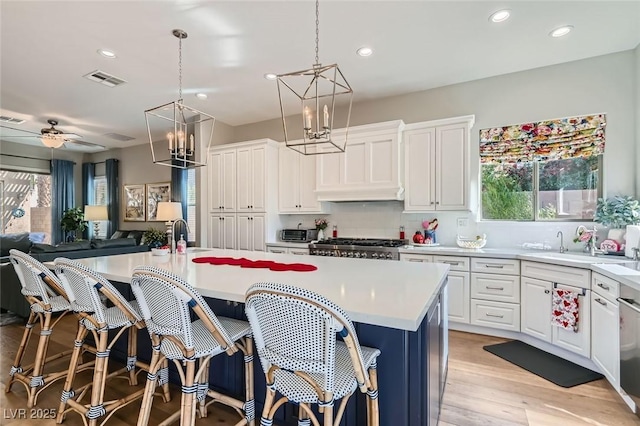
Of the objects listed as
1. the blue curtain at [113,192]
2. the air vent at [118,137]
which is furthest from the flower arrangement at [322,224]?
the blue curtain at [113,192]

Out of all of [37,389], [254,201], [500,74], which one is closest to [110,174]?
[254,201]

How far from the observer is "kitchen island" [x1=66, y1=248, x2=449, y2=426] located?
4.42 feet

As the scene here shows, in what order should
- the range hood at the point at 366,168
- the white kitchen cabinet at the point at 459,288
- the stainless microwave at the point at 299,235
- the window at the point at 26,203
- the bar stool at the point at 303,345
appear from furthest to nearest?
the window at the point at 26,203, the stainless microwave at the point at 299,235, the range hood at the point at 366,168, the white kitchen cabinet at the point at 459,288, the bar stool at the point at 303,345

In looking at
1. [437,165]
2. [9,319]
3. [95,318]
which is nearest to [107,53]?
[95,318]

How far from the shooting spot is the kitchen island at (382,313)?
4.42 feet

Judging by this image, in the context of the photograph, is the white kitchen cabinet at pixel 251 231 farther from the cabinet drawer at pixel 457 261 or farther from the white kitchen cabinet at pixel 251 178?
the cabinet drawer at pixel 457 261

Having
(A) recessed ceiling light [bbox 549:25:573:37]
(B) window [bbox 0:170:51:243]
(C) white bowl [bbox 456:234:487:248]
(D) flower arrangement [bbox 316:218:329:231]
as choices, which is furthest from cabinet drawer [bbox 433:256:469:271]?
(B) window [bbox 0:170:51:243]

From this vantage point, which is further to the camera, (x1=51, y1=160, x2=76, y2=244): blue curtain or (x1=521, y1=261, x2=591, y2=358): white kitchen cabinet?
(x1=51, y1=160, x2=76, y2=244): blue curtain

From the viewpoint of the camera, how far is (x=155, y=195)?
7023 millimetres

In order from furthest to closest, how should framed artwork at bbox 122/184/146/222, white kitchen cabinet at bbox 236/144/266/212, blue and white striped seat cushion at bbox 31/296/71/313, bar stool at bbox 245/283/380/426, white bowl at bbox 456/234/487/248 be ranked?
framed artwork at bbox 122/184/146/222 → white kitchen cabinet at bbox 236/144/266/212 → white bowl at bbox 456/234/487/248 → blue and white striped seat cushion at bbox 31/296/71/313 → bar stool at bbox 245/283/380/426

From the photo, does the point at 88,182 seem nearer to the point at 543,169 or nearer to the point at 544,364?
Result: the point at 543,169

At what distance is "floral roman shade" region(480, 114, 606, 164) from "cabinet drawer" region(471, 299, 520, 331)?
1.71m

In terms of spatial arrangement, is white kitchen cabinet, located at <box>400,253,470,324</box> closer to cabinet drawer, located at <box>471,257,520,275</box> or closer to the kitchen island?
cabinet drawer, located at <box>471,257,520,275</box>

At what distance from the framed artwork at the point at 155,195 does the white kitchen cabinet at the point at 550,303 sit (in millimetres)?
6609
